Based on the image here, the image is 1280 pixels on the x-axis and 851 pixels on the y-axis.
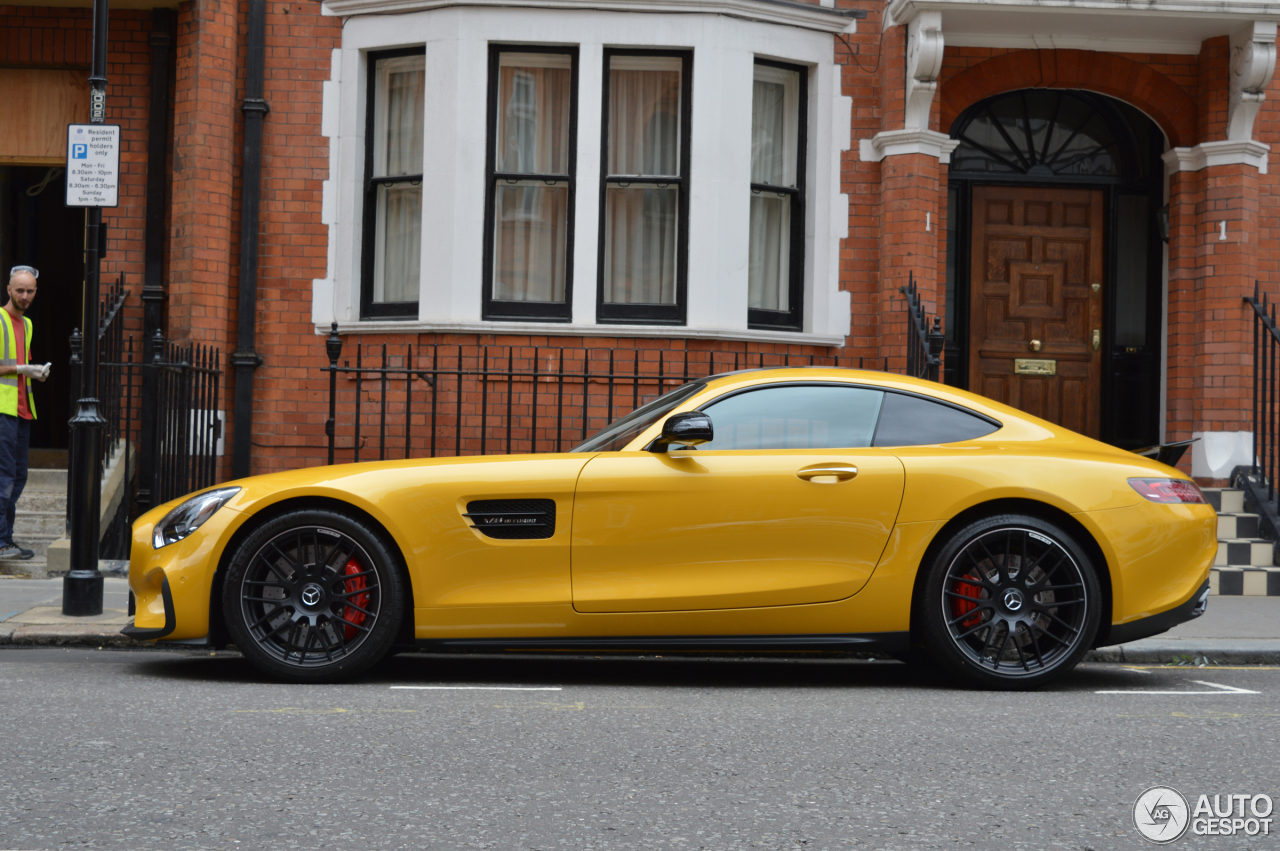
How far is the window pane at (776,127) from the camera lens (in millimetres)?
11008

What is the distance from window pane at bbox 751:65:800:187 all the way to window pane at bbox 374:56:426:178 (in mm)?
2857

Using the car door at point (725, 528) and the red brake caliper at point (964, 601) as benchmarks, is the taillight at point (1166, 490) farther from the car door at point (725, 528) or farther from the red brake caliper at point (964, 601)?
the car door at point (725, 528)

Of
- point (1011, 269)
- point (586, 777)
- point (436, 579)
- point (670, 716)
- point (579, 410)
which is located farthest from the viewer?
point (1011, 269)

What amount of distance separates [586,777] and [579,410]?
21.2ft

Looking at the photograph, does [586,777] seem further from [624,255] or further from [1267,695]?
[624,255]

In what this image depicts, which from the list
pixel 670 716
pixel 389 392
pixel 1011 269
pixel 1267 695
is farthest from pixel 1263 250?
pixel 670 716

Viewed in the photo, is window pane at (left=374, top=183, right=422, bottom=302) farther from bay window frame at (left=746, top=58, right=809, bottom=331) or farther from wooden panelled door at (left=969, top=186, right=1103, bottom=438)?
wooden panelled door at (left=969, top=186, right=1103, bottom=438)

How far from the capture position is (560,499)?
18.4 ft

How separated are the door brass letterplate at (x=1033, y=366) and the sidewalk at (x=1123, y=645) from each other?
3581 millimetres

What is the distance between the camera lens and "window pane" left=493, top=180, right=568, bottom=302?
1070 cm

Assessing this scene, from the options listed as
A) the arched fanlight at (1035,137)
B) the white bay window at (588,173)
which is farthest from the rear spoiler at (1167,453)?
the arched fanlight at (1035,137)

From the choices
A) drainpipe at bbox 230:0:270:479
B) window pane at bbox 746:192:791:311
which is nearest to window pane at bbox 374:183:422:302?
drainpipe at bbox 230:0:270:479

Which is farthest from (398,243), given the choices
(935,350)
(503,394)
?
(935,350)

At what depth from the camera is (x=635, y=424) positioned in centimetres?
603
